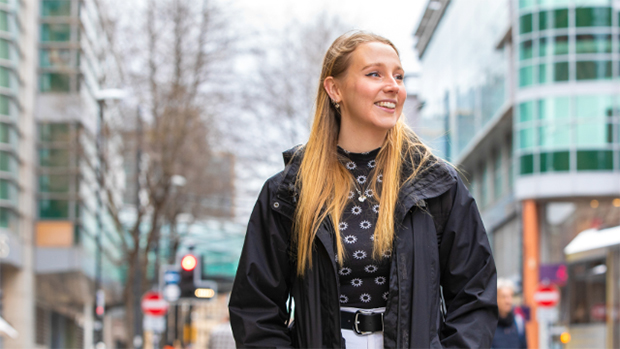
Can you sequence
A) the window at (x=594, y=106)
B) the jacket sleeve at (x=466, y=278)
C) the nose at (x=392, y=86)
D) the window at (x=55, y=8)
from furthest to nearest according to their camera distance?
the window at (x=55, y=8) < the window at (x=594, y=106) < the nose at (x=392, y=86) < the jacket sleeve at (x=466, y=278)

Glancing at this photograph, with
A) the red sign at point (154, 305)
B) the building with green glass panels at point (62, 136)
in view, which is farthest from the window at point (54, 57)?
the red sign at point (154, 305)

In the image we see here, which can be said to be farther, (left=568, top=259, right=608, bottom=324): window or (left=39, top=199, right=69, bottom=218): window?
(left=39, top=199, right=69, bottom=218): window

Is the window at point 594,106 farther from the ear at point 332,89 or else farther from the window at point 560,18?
the ear at point 332,89

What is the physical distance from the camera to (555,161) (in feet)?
102

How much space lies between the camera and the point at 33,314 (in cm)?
3450

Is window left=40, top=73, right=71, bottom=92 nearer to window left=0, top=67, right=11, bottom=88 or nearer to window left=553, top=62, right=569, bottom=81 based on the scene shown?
window left=0, top=67, right=11, bottom=88

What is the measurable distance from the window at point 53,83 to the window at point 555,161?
683 inches

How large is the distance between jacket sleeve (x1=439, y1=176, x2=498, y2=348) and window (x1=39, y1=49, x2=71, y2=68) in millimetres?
32640

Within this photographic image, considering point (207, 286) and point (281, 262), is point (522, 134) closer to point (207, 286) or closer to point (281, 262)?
point (207, 286)

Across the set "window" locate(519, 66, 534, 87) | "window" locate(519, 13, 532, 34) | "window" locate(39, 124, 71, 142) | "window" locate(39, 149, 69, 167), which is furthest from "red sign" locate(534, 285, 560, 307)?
"window" locate(39, 124, 71, 142)

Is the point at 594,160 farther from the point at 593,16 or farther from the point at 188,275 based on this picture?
the point at 188,275

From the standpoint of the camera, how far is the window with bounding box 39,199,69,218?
34000 millimetres

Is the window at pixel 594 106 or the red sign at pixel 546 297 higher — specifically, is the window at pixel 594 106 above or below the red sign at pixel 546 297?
above

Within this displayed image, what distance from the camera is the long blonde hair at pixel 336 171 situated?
2.90m
